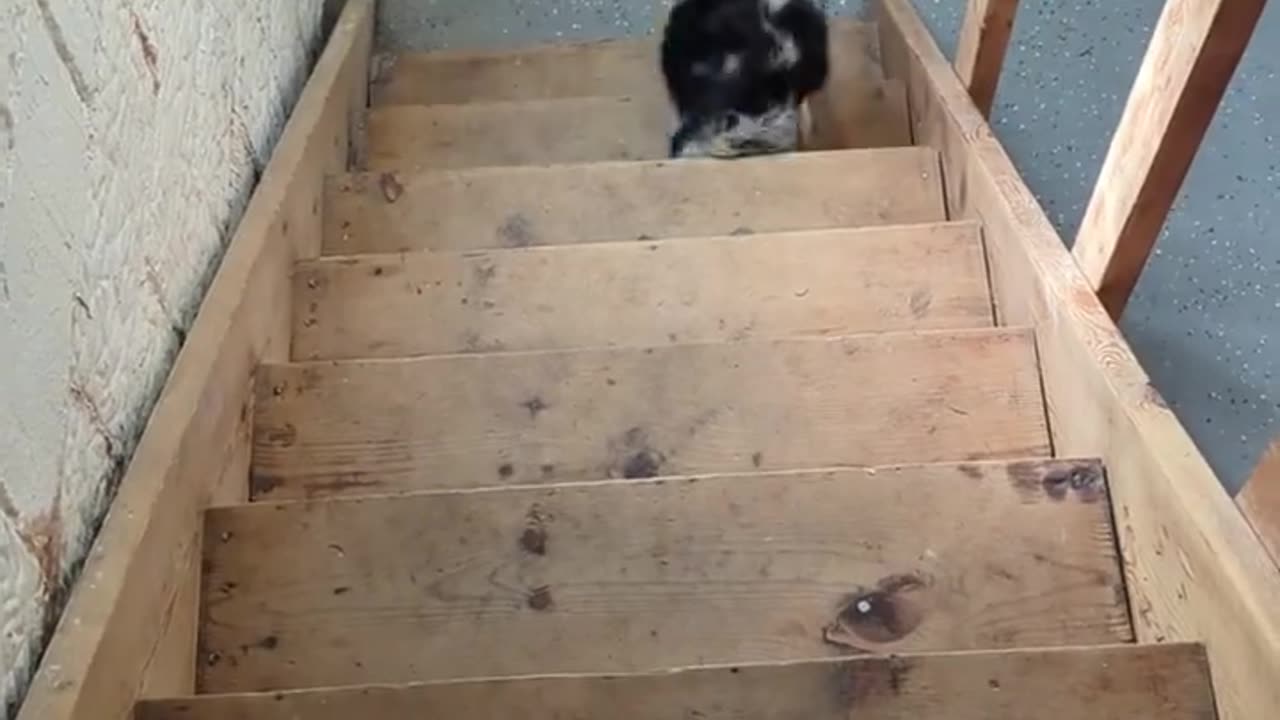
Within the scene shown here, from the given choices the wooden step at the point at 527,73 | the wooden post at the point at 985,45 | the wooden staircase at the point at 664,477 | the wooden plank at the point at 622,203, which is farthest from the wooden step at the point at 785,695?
the wooden step at the point at 527,73

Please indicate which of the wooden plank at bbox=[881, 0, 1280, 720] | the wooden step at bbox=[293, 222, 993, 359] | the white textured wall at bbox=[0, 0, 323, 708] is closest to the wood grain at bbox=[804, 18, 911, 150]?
the wooden plank at bbox=[881, 0, 1280, 720]

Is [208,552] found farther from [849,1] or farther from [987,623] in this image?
[849,1]

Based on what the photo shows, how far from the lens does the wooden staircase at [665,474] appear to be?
115cm

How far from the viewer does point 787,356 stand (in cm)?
161

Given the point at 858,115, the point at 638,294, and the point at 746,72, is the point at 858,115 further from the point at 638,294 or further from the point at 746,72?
the point at 638,294

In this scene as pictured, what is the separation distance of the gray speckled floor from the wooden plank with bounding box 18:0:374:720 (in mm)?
1142

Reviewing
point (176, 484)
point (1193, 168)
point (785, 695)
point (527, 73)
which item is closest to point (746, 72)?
point (527, 73)

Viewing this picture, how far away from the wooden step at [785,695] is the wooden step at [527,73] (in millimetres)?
1773

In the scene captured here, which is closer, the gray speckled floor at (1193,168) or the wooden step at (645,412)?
the wooden step at (645,412)

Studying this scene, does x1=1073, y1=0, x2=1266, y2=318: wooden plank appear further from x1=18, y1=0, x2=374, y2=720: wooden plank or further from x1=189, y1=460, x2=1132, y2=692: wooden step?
x1=18, y1=0, x2=374, y2=720: wooden plank

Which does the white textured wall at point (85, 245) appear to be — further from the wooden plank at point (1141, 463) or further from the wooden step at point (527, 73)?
the wooden step at point (527, 73)

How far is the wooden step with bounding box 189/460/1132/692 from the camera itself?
1.32 metres

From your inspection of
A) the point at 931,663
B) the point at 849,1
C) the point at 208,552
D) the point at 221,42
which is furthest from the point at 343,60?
the point at 931,663

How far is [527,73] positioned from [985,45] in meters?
0.94
